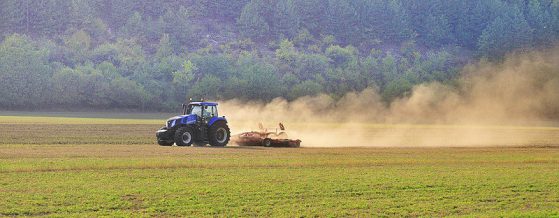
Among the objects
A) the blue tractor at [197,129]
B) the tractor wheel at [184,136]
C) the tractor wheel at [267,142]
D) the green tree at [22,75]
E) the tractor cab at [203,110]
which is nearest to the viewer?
the tractor wheel at [184,136]

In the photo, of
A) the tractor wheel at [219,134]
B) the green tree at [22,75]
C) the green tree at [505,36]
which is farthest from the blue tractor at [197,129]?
the green tree at [505,36]

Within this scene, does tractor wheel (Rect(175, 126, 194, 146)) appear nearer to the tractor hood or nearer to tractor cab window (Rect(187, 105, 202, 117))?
the tractor hood

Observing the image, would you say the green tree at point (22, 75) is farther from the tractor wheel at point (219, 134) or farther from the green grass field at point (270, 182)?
the green grass field at point (270, 182)

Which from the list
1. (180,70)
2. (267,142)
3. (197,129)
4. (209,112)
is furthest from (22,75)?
(267,142)

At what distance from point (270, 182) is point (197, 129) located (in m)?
20.4

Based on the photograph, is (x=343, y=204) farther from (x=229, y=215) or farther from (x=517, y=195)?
(x=517, y=195)

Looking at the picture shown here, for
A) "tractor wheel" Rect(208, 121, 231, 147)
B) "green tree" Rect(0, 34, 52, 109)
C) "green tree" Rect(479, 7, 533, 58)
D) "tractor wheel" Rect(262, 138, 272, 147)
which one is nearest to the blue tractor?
"tractor wheel" Rect(208, 121, 231, 147)

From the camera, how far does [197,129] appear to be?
51.7m

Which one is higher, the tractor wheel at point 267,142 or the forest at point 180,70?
the forest at point 180,70

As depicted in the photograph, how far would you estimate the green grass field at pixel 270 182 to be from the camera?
1008 inches

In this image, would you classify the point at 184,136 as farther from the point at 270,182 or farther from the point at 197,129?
the point at 270,182

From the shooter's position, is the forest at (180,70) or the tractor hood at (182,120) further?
the forest at (180,70)

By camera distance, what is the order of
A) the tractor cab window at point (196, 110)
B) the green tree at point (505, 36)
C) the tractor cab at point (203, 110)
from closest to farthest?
the tractor cab at point (203, 110) < the tractor cab window at point (196, 110) < the green tree at point (505, 36)

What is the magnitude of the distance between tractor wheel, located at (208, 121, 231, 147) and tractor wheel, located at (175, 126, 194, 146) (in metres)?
1.06
